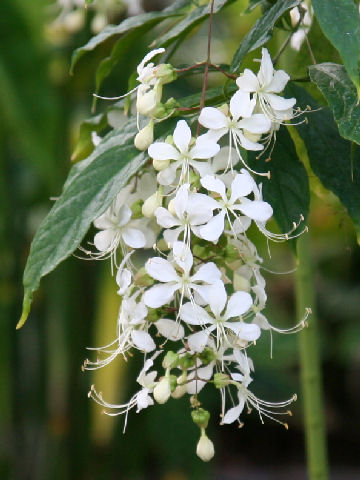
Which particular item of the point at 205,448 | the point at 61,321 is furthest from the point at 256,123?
the point at 61,321

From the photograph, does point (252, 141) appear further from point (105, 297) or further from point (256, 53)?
point (105, 297)

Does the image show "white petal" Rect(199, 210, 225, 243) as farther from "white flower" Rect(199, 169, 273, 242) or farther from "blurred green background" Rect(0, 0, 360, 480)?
"blurred green background" Rect(0, 0, 360, 480)

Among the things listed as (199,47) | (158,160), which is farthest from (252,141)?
(199,47)

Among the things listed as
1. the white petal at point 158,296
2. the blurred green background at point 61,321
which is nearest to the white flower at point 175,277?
the white petal at point 158,296

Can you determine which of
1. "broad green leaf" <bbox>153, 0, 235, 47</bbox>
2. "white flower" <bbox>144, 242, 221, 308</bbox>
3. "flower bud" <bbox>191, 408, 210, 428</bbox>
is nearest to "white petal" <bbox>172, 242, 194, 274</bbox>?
"white flower" <bbox>144, 242, 221, 308</bbox>

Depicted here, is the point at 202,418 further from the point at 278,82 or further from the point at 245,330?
the point at 278,82

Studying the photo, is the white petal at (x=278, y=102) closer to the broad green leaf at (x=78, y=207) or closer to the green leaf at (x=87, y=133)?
the broad green leaf at (x=78, y=207)
